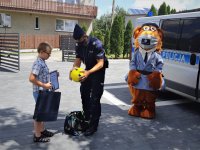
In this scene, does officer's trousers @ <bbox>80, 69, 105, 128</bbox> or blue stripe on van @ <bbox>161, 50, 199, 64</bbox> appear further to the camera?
blue stripe on van @ <bbox>161, 50, 199, 64</bbox>

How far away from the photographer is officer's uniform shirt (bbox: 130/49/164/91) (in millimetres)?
5582

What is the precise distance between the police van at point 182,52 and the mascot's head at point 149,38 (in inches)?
24.6

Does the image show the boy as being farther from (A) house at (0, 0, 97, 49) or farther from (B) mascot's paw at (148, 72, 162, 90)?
(A) house at (0, 0, 97, 49)

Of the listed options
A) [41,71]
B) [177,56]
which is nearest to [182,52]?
[177,56]

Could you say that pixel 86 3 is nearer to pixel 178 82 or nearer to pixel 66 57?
pixel 66 57

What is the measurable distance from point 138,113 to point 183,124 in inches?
36.3

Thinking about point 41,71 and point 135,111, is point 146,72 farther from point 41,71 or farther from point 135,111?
point 41,71

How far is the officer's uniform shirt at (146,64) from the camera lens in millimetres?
5582

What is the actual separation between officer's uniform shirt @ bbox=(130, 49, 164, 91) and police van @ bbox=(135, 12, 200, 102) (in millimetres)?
706

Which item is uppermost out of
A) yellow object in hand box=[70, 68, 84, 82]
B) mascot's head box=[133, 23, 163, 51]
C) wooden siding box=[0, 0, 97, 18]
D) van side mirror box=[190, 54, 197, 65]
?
wooden siding box=[0, 0, 97, 18]

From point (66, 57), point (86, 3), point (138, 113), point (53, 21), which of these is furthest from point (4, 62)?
point (86, 3)

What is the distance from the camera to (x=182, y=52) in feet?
19.9

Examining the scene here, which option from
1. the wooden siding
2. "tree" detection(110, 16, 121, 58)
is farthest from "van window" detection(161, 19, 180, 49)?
the wooden siding

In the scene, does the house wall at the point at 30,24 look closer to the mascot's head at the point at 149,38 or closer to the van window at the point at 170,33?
the van window at the point at 170,33
